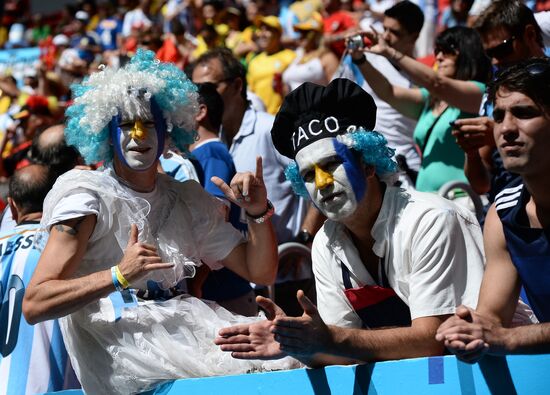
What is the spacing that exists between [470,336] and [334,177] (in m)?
0.98

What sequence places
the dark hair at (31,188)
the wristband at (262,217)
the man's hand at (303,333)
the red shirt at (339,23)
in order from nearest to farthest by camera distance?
the man's hand at (303,333), the wristband at (262,217), the dark hair at (31,188), the red shirt at (339,23)

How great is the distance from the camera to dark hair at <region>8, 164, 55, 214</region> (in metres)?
4.95

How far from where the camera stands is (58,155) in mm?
5309

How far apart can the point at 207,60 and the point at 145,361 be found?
9.50 ft

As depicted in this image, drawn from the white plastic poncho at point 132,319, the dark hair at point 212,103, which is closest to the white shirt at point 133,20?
the dark hair at point 212,103

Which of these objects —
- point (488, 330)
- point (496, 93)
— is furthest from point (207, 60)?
point (488, 330)

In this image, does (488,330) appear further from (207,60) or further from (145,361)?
(207,60)

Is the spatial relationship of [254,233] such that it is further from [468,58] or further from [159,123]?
[468,58]

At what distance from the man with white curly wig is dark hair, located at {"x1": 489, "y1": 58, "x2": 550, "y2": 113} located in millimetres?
1143

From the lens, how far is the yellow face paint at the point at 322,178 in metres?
3.63

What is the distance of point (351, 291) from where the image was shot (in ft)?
12.1

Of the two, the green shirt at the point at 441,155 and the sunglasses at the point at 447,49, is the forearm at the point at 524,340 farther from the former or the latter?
the sunglasses at the point at 447,49

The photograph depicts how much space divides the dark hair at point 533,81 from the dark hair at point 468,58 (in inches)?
97.6

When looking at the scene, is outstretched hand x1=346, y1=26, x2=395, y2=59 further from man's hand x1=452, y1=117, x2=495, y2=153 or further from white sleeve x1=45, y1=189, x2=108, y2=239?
white sleeve x1=45, y1=189, x2=108, y2=239
